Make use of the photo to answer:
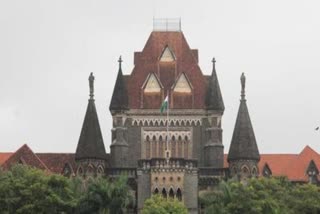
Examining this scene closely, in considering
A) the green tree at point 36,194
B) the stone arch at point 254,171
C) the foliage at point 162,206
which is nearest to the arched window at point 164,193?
the foliage at point 162,206

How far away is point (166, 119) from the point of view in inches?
4176

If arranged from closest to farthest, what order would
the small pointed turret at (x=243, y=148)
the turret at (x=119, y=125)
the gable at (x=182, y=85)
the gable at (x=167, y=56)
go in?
the small pointed turret at (x=243, y=148) → the turret at (x=119, y=125) → the gable at (x=182, y=85) → the gable at (x=167, y=56)

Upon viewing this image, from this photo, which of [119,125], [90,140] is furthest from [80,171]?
[119,125]

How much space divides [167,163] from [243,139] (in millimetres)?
7893

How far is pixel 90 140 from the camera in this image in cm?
10306

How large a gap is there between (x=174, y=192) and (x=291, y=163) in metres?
17.0

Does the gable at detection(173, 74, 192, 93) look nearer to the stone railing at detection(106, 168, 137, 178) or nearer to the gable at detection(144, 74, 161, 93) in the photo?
the gable at detection(144, 74, 161, 93)

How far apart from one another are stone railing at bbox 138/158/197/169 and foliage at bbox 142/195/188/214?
6.59 meters

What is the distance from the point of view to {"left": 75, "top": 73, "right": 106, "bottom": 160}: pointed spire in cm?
10244

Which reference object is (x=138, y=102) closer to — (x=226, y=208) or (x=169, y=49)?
(x=169, y=49)

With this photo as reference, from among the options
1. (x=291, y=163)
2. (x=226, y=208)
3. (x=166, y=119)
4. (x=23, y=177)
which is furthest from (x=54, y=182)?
(x=291, y=163)

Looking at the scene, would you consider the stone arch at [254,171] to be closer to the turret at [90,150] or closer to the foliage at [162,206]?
the foliage at [162,206]

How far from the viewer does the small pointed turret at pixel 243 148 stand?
102m

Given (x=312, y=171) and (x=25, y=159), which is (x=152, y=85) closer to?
(x=25, y=159)
